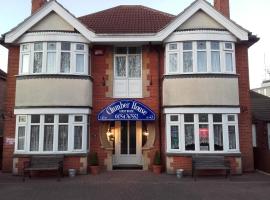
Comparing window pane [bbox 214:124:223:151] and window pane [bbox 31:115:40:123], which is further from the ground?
window pane [bbox 31:115:40:123]

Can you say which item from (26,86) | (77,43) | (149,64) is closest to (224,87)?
(149,64)

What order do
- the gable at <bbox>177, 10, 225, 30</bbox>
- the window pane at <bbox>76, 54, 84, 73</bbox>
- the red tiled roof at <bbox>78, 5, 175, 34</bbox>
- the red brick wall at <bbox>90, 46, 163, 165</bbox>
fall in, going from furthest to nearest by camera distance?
1. the red tiled roof at <bbox>78, 5, 175, 34</bbox>
2. the red brick wall at <bbox>90, 46, 163, 165</bbox>
3. the window pane at <bbox>76, 54, 84, 73</bbox>
4. the gable at <bbox>177, 10, 225, 30</bbox>

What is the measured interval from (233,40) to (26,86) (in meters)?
11.0

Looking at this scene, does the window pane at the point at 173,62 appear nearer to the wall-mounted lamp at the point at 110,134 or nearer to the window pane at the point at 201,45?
the window pane at the point at 201,45

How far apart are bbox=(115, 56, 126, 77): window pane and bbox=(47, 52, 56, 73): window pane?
3.41 meters

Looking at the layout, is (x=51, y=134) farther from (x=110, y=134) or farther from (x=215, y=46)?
(x=215, y=46)

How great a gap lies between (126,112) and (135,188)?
473 centimetres

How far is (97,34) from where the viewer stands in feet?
54.7

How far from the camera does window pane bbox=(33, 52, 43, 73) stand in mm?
16453

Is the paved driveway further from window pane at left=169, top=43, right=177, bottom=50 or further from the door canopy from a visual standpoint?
window pane at left=169, top=43, right=177, bottom=50

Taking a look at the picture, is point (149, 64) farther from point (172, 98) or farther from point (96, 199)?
point (96, 199)

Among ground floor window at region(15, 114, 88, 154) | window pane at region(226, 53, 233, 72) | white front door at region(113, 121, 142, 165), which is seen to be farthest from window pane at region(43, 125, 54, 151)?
window pane at region(226, 53, 233, 72)

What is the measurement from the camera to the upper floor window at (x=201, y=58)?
16281mm

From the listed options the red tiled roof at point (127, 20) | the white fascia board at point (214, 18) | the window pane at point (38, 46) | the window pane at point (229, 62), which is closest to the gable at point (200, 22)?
the white fascia board at point (214, 18)
